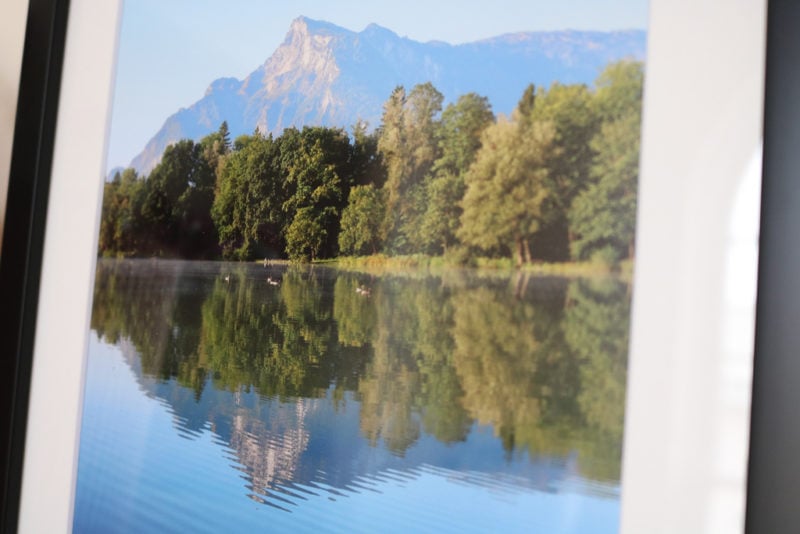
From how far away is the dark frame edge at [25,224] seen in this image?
127cm

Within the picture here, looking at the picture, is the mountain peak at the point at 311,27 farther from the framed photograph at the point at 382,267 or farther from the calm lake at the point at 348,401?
the calm lake at the point at 348,401

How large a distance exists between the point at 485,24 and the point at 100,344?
853 millimetres

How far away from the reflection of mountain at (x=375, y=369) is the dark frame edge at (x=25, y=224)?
0.42 feet

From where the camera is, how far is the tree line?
1.00 metres

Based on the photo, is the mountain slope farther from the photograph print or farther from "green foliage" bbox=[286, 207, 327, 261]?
"green foliage" bbox=[286, 207, 327, 261]

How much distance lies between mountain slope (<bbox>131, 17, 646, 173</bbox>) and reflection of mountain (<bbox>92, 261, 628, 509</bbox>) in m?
0.26

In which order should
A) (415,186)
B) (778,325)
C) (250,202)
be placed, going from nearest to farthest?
(778,325) < (415,186) < (250,202)

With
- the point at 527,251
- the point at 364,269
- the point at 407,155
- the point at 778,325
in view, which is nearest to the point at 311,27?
the point at 407,155

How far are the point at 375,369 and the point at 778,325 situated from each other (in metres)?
0.56

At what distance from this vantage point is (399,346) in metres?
1.10

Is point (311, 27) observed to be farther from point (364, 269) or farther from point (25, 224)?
point (25, 224)

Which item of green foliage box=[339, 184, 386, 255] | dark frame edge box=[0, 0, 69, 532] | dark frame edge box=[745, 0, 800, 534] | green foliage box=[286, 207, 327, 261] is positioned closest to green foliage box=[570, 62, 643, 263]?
dark frame edge box=[745, 0, 800, 534]

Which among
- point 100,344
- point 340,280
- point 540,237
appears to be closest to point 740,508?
point 540,237

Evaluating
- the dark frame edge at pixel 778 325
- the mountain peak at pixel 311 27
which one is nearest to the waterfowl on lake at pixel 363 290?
the mountain peak at pixel 311 27
